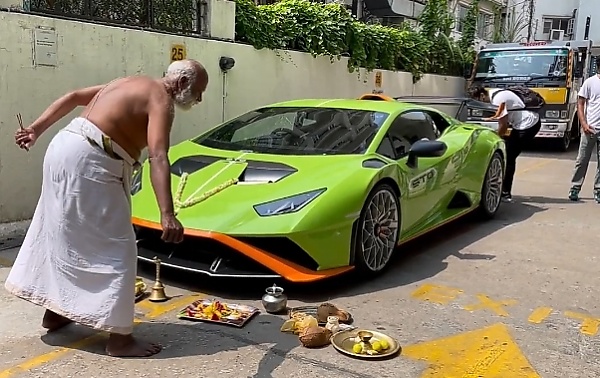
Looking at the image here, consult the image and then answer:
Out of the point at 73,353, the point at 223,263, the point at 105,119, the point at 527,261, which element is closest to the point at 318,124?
the point at 223,263

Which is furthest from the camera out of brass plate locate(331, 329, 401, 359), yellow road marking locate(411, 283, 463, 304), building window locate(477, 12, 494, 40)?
building window locate(477, 12, 494, 40)

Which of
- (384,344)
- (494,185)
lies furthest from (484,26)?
(384,344)

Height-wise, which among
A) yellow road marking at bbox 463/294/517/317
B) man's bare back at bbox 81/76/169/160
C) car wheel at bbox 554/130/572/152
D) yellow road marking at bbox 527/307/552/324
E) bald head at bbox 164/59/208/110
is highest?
bald head at bbox 164/59/208/110

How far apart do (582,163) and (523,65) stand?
20.8 feet

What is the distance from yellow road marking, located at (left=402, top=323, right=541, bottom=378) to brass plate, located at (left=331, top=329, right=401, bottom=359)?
0.08 metres

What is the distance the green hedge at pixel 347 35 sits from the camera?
9439mm

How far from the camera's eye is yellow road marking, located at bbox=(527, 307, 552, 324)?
4070 millimetres

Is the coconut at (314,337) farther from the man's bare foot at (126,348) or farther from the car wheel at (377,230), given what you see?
the car wheel at (377,230)

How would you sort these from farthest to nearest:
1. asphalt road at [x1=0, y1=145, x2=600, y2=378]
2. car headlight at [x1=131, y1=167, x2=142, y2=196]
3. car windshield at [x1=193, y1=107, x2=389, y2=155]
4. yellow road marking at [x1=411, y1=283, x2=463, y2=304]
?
1. car windshield at [x1=193, y1=107, x2=389, y2=155]
2. car headlight at [x1=131, y1=167, x2=142, y2=196]
3. yellow road marking at [x1=411, y1=283, x2=463, y2=304]
4. asphalt road at [x1=0, y1=145, x2=600, y2=378]

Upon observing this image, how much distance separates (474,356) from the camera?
348 centimetres

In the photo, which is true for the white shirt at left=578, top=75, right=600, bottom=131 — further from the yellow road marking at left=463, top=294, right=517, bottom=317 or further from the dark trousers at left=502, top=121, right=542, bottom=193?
the yellow road marking at left=463, top=294, right=517, bottom=317

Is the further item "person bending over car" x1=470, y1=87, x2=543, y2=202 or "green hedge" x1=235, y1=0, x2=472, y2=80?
"green hedge" x1=235, y1=0, x2=472, y2=80

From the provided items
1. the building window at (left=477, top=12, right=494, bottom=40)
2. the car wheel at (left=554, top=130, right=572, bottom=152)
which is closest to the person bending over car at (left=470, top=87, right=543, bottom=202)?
the car wheel at (left=554, top=130, right=572, bottom=152)

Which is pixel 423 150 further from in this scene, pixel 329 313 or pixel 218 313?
pixel 218 313
